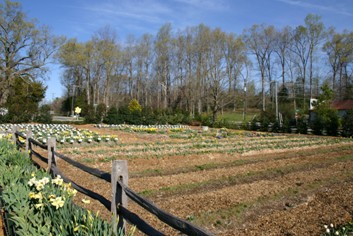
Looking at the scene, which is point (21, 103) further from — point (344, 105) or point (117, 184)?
point (344, 105)

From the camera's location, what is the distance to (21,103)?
28.9 metres

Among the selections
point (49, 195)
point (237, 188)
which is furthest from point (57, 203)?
point (237, 188)

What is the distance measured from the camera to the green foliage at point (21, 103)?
26484 millimetres

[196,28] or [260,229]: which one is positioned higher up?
[196,28]

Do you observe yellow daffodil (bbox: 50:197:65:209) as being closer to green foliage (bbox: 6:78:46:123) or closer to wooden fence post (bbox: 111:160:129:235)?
wooden fence post (bbox: 111:160:129:235)

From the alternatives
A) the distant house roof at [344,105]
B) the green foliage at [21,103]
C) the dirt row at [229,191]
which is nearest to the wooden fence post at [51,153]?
the dirt row at [229,191]

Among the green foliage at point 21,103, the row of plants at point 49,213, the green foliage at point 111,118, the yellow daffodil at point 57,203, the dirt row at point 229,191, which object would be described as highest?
the green foliage at point 21,103

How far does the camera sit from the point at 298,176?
8.22m

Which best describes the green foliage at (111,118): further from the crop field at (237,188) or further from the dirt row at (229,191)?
the dirt row at (229,191)

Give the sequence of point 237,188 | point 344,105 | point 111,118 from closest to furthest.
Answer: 1. point 237,188
2. point 111,118
3. point 344,105

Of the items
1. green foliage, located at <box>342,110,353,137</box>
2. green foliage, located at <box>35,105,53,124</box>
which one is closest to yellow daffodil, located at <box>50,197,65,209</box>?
green foliage, located at <box>342,110,353,137</box>

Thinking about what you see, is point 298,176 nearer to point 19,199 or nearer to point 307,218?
point 307,218

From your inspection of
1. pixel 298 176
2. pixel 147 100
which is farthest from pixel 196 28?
pixel 298 176

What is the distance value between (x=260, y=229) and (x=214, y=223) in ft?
2.35
